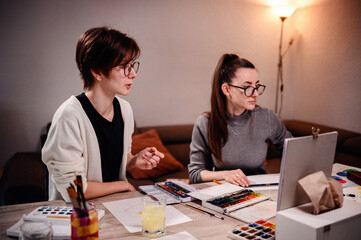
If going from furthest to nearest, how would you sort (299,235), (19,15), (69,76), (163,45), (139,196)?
(163,45), (69,76), (19,15), (139,196), (299,235)

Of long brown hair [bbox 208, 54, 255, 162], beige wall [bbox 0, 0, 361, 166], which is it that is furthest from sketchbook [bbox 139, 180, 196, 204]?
beige wall [bbox 0, 0, 361, 166]

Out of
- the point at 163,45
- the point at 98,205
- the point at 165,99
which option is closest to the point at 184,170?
the point at 165,99

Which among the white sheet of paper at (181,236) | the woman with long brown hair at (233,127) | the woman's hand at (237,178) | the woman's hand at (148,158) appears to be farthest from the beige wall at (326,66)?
the white sheet of paper at (181,236)

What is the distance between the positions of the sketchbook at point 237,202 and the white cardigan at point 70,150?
0.50 metres

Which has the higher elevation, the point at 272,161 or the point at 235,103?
the point at 235,103

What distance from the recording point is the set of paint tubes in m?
0.87

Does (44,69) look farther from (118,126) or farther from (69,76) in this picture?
(118,126)

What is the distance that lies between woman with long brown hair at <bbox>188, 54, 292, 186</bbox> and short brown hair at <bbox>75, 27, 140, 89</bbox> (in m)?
0.67

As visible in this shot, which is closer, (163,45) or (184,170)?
(184,170)

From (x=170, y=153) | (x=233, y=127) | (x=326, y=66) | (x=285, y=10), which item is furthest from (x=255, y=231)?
(x=285, y=10)

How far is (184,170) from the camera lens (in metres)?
3.25

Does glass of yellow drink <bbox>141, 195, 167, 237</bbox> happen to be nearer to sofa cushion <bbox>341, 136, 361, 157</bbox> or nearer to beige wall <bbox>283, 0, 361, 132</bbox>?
sofa cushion <bbox>341, 136, 361, 157</bbox>

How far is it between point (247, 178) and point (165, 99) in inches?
84.2

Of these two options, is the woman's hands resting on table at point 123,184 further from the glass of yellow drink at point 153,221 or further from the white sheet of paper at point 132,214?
the glass of yellow drink at point 153,221
